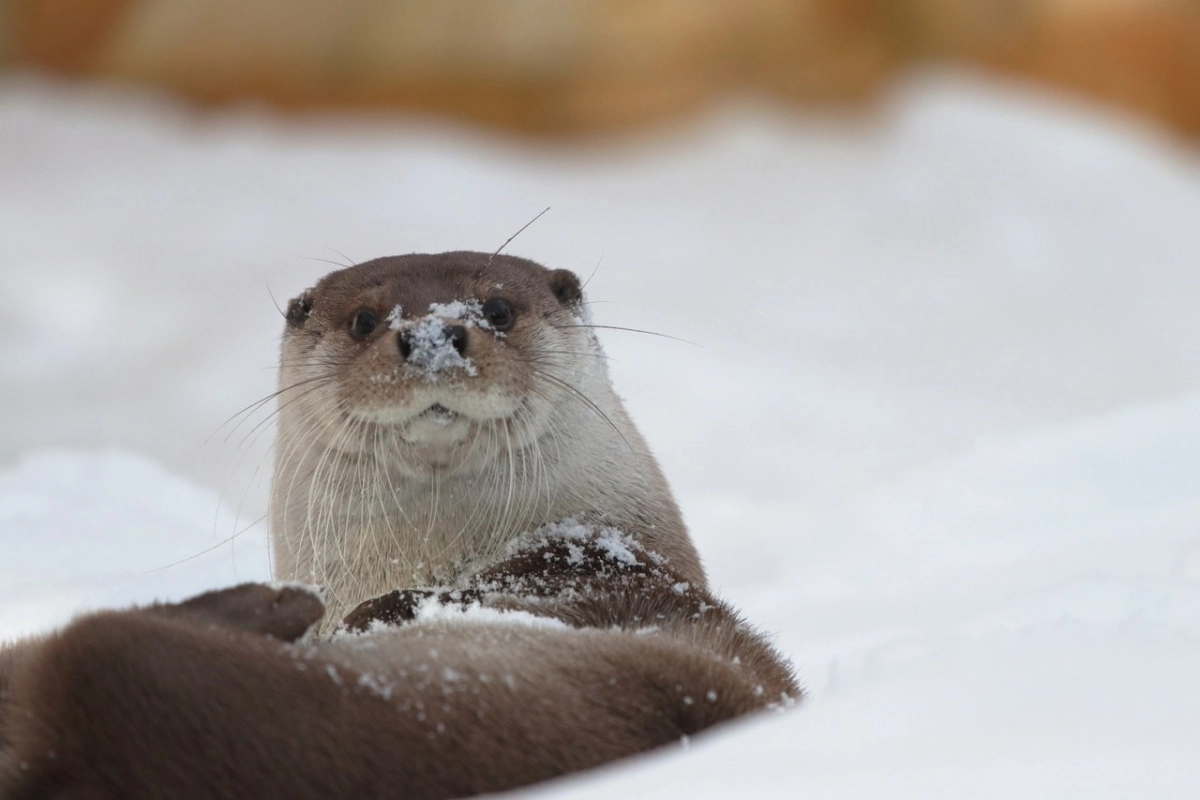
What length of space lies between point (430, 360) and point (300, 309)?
0.58 meters

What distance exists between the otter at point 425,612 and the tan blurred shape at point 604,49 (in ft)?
21.1

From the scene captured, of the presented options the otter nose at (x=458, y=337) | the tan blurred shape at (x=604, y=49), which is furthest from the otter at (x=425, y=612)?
the tan blurred shape at (x=604, y=49)

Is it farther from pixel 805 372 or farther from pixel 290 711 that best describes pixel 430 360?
pixel 805 372

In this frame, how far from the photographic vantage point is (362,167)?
8.40 meters

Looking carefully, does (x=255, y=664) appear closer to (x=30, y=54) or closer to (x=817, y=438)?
(x=817, y=438)

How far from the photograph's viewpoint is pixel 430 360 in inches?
85.4

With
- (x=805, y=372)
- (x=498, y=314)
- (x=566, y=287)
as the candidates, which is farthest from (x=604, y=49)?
(x=498, y=314)

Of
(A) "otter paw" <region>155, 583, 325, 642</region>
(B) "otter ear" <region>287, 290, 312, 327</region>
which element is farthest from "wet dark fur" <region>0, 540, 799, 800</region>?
(B) "otter ear" <region>287, 290, 312, 327</region>

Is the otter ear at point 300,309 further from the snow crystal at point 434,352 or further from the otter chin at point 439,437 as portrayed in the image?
the snow crystal at point 434,352

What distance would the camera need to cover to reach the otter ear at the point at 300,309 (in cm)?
264

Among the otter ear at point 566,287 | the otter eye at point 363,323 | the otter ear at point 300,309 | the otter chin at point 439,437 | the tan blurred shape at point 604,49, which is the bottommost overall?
the otter chin at point 439,437

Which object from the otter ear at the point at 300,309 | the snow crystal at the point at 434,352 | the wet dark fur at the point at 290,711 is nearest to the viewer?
the wet dark fur at the point at 290,711

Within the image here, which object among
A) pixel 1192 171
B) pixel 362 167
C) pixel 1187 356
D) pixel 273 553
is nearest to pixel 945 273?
pixel 1187 356

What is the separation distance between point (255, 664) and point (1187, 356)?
5883mm
